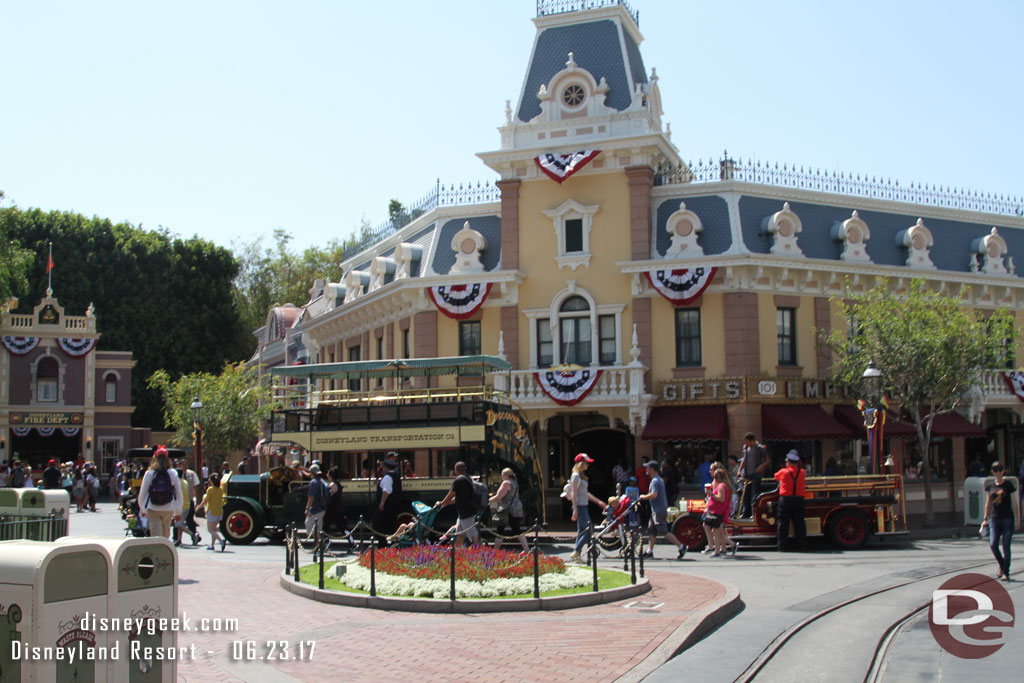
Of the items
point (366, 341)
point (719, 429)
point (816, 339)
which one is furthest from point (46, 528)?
point (366, 341)

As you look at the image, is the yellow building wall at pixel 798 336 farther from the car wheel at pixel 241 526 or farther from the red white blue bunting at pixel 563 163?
the car wheel at pixel 241 526

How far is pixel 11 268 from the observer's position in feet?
132

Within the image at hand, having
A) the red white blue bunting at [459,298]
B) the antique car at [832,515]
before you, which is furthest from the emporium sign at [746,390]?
the antique car at [832,515]

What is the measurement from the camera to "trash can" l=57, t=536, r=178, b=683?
606cm

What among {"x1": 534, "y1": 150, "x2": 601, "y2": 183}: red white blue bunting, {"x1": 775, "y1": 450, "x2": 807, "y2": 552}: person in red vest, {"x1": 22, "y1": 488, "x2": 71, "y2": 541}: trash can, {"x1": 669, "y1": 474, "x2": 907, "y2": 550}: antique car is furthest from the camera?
{"x1": 534, "y1": 150, "x2": 601, "y2": 183}: red white blue bunting

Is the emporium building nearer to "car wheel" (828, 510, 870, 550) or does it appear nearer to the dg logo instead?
→ "car wheel" (828, 510, 870, 550)

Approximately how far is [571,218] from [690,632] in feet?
67.7

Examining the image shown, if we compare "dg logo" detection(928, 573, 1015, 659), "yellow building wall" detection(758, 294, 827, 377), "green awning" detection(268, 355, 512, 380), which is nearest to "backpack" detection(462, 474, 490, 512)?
"green awning" detection(268, 355, 512, 380)

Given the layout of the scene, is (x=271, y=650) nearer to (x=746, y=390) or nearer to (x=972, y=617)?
(x=972, y=617)

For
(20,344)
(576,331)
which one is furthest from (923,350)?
(20,344)

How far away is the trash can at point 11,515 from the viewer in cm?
971

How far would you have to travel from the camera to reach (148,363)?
57.9 m

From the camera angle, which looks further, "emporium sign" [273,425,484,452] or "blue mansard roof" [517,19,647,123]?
"blue mansard roof" [517,19,647,123]

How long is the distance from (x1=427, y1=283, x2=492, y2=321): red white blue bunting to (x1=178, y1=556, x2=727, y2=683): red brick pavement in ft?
54.4
